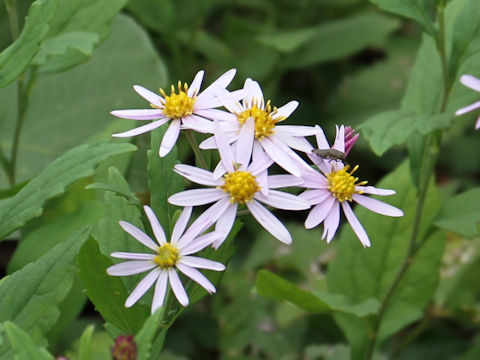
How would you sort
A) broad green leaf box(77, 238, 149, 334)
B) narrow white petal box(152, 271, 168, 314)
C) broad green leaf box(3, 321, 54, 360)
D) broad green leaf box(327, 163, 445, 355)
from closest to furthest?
broad green leaf box(3, 321, 54, 360)
narrow white petal box(152, 271, 168, 314)
broad green leaf box(77, 238, 149, 334)
broad green leaf box(327, 163, 445, 355)

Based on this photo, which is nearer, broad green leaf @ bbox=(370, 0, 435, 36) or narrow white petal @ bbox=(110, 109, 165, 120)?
narrow white petal @ bbox=(110, 109, 165, 120)

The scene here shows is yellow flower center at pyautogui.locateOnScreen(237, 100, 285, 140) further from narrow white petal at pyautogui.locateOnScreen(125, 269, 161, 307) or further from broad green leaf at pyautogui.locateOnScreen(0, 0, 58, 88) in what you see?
broad green leaf at pyautogui.locateOnScreen(0, 0, 58, 88)

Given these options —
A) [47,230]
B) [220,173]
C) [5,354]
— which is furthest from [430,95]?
[5,354]

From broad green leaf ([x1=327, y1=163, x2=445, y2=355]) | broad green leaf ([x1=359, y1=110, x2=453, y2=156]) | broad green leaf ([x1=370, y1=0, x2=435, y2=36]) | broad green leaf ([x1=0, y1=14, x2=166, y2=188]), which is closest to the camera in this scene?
broad green leaf ([x1=359, y1=110, x2=453, y2=156])

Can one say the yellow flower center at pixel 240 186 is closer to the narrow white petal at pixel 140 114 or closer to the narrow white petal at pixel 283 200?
the narrow white petal at pixel 283 200

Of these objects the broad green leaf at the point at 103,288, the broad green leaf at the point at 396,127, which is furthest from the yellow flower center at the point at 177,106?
the broad green leaf at the point at 396,127

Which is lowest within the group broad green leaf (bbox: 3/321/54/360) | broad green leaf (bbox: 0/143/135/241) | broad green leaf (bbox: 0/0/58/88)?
broad green leaf (bbox: 3/321/54/360)

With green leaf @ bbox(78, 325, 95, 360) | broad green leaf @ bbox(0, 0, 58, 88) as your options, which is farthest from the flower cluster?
broad green leaf @ bbox(0, 0, 58, 88)
